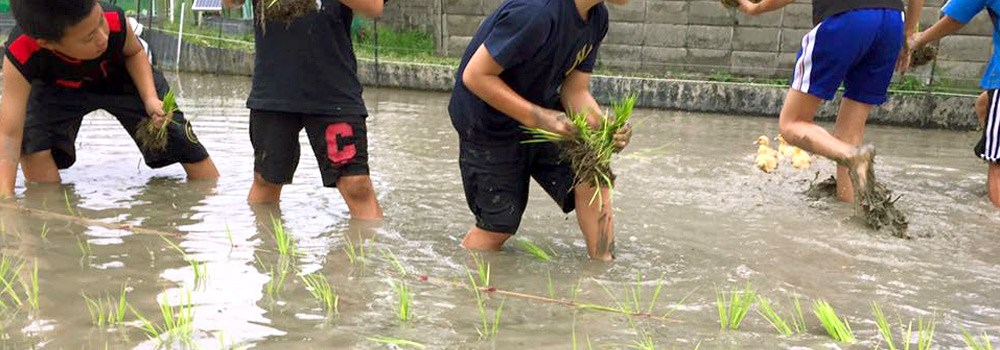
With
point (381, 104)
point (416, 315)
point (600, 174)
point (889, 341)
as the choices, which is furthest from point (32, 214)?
point (381, 104)

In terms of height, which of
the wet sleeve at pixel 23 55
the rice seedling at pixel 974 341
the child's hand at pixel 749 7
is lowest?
the rice seedling at pixel 974 341

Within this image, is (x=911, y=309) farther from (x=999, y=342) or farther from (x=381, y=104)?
(x=381, y=104)

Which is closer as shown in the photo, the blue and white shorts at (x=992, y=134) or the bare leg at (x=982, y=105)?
the blue and white shorts at (x=992, y=134)

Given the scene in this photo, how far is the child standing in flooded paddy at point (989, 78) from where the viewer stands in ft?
16.6

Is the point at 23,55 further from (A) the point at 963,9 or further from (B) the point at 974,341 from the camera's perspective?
(A) the point at 963,9

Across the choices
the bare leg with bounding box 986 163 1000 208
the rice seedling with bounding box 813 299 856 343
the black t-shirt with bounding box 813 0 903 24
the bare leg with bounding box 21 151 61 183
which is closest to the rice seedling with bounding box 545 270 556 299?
the rice seedling with bounding box 813 299 856 343

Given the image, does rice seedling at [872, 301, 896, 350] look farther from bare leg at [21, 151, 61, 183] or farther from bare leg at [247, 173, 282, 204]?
bare leg at [21, 151, 61, 183]

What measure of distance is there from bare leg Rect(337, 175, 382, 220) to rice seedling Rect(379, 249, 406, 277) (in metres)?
0.52

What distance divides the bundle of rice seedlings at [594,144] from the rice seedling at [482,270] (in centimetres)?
46

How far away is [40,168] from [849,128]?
421 centimetres

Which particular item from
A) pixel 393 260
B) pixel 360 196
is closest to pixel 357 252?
pixel 393 260

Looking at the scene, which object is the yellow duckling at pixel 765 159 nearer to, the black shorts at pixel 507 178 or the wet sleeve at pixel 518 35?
the black shorts at pixel 507 178

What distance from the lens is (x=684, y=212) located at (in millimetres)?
4699

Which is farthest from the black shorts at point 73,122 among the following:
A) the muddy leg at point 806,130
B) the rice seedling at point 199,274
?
the muddy leg at point 806,130
